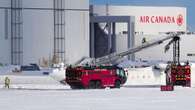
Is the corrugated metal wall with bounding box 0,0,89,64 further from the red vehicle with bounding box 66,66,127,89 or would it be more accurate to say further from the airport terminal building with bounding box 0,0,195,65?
the red vehicle with bounding box 66,66,127,89

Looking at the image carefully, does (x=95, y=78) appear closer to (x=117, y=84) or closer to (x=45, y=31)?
(x=117, y=84)

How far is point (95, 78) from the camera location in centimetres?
4750

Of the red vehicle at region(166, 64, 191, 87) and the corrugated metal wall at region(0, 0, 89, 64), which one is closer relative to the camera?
the red vehicle at region(166, 64, 191, 87)

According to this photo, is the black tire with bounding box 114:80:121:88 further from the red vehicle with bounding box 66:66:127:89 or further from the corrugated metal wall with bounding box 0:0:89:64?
the corrugated metal wall with bounding box 0:0:89:64

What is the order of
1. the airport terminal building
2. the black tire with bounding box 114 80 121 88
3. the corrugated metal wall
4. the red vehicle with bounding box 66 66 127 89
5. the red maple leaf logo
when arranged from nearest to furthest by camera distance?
1. the red vehicle with bounding box 66 66 127 89
2. the black tire with bounding box 114 80 121 88
3. the airport terminal building
4. the corrugated metal wall
5. the red maple leaf logo

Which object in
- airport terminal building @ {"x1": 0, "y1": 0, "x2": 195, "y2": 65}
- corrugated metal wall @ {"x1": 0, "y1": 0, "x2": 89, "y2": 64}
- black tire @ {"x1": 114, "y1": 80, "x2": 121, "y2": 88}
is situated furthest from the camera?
corrugated metal wall @ {"x1": 0, "y1": 0, "x2": 89, "y2": 64}

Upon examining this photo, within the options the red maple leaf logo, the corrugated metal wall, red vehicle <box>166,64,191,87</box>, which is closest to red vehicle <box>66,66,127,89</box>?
red vehicle <box>166,64,191,87</box>

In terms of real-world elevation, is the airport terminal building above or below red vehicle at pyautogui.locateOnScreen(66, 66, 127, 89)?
above

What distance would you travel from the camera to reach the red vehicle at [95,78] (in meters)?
47.2

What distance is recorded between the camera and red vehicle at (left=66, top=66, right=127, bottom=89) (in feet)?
155

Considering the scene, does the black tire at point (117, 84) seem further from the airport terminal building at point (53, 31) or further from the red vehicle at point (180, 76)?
the airport terminal building at point (53, 31)

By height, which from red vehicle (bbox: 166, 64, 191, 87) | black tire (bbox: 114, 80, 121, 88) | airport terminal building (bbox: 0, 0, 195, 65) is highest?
airport terminal building (bbox: 0, 0, 195, 65)

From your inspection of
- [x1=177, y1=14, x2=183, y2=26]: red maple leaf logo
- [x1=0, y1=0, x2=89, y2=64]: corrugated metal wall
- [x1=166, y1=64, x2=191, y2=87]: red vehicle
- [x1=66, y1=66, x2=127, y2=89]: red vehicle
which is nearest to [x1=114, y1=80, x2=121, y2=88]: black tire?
[x1=66, y1=66, x2=127, y2=89]: red vehicle

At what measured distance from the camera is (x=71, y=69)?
49.6 meters
